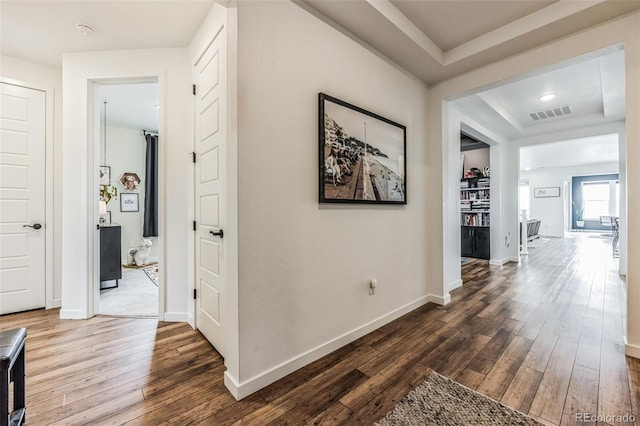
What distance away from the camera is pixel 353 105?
2.24 meters

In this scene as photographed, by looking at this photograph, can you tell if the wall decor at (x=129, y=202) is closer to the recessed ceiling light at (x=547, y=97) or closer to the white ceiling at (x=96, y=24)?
the white ceiling at (x=96, y=24)

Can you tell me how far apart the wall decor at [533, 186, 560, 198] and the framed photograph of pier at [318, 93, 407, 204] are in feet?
38.9

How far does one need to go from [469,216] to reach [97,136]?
6431 millimetres

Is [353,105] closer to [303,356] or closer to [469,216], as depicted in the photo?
[303,356]

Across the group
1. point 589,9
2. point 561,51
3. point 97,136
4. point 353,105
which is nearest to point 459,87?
point 561,51

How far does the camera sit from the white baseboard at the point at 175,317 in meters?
2.64

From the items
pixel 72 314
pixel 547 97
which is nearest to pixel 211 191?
pixel 72 314

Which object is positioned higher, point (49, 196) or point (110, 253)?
point (49, 196)

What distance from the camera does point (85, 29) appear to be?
2.33 m

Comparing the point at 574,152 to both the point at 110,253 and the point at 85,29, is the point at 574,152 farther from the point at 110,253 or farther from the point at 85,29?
the point at 110,253

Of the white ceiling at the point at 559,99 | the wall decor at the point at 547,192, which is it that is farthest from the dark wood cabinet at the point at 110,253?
the wall decor at the point at 547,192

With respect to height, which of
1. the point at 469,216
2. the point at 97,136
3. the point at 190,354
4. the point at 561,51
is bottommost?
the point at 190,354

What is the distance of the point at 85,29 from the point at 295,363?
128 inches

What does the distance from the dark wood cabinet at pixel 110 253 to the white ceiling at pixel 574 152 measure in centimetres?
807
